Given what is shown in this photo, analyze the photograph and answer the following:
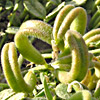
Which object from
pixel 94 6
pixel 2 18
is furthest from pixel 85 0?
pixel 2 18

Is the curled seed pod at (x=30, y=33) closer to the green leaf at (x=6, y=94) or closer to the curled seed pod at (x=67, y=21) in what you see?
the curled seed pod at (x=67, y=21)

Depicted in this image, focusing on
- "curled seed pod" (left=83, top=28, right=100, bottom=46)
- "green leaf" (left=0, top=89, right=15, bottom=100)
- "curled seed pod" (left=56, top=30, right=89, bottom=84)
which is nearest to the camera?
"curled seed pod" (left=56, top=30, right=89, bottom=84)

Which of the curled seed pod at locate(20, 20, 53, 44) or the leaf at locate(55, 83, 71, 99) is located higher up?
the curled seed pod at locate(20, 20, 53, 44)

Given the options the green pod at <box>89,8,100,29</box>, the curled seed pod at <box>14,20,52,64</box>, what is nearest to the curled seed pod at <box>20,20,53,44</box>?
the curled seed pod at <box>14,20,52,64</box>

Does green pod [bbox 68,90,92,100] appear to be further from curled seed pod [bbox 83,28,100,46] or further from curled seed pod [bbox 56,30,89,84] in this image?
curled seed pod [bbox 83,28,100,46]

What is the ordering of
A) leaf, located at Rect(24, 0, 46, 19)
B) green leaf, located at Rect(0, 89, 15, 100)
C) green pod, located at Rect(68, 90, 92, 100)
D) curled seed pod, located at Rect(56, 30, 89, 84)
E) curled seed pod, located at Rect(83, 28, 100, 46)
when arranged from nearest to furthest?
1. green pod, located at Rect(68, 90, 92, 100)
2. curled seed pod, located at Rect(56, 30, 89, 84)
3. green leaf, located at Rect(0, 89, 15, 100)
4. curled seed pod, located at Rect(83, 28, 100, 46)
5. leaf, located at Rect(24, 0, 46, 19)

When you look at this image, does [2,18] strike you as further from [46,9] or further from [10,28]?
[46,9]
